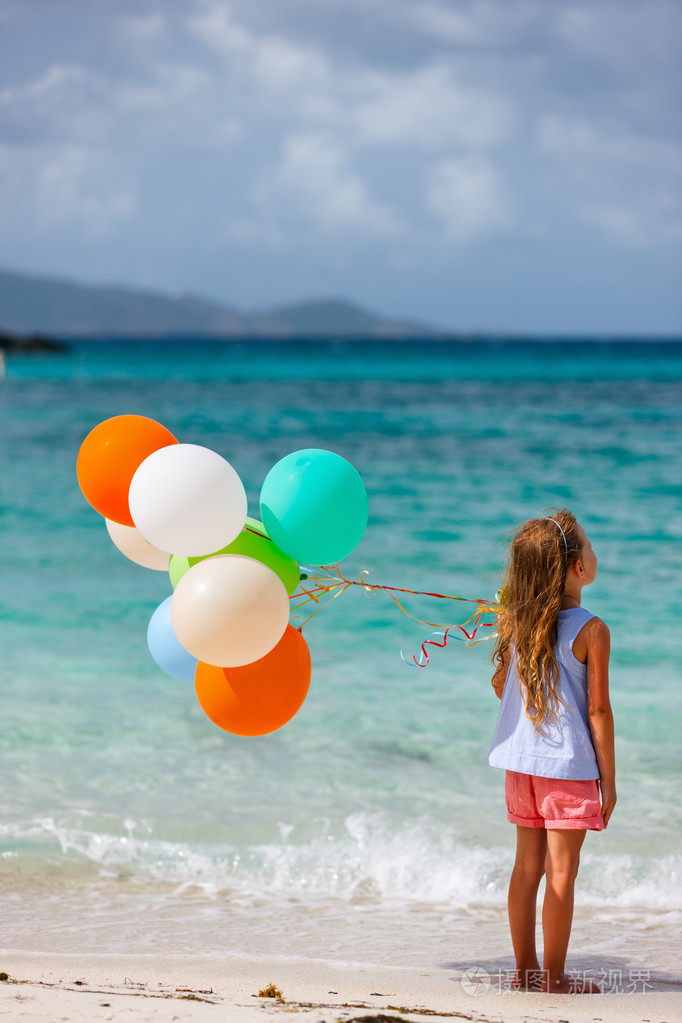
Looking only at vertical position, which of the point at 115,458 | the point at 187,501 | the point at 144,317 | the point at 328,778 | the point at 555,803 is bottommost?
the point at 328,778

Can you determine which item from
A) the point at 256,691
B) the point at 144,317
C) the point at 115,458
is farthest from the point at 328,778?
the point at 144,317

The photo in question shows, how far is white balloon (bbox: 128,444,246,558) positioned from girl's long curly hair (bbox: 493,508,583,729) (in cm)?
85

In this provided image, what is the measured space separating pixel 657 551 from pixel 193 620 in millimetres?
7259

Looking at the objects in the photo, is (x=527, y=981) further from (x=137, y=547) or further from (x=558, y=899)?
(x=137, y=547)

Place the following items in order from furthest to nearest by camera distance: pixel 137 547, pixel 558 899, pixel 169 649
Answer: pixel 137 547 → pixel 169 649 → pixel 558 899

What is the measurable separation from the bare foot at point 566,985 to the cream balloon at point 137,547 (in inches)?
69.3

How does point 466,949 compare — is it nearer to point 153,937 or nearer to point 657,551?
point 153,937

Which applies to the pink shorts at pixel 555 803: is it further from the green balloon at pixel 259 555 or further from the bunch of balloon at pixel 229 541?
the green balloon at pixel 259 555

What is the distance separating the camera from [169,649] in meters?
3.16

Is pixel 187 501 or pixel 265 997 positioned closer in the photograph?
pixel 265 997

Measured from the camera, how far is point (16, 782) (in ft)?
15.7

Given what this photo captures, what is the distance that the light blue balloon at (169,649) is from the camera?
10.3 feet

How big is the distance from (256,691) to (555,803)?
0.93 m

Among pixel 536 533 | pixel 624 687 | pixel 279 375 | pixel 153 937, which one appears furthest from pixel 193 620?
pixel 279 375
